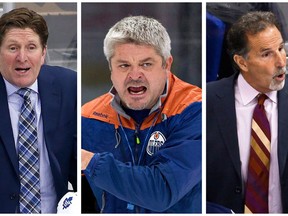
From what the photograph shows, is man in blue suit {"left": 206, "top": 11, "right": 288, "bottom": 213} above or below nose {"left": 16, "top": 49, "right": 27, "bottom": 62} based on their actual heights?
below

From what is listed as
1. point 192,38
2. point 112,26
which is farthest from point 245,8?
point 112,26

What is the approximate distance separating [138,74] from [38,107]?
660mm

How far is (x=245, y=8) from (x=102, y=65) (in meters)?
0.95

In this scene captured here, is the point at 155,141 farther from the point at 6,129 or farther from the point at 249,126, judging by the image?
the point at 6,129

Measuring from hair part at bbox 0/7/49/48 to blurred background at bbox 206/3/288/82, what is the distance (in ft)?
3.33

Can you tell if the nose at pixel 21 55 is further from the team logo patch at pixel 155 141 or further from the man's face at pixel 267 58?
the man's face at pixel 267 58

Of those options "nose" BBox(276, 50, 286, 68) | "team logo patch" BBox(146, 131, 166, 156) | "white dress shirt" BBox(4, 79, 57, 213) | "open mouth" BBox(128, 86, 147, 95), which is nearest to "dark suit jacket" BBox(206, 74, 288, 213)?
"nose" BBox(276, 50, 286, 68)

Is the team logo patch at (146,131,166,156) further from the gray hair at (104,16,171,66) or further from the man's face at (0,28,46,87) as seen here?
the man's face at (0,28,46,87)

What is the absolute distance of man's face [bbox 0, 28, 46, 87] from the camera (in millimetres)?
4258

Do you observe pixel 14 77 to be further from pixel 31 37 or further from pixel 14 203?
pixel 14 203

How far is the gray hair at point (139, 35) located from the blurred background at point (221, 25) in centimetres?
27

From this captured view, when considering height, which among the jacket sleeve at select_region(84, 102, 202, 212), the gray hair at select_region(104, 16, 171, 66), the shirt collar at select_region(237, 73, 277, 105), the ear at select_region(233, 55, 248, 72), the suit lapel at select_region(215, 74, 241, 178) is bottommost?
the jacket sleeve at select_region(84, 102, 202, 212)

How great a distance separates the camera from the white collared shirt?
4.34 m

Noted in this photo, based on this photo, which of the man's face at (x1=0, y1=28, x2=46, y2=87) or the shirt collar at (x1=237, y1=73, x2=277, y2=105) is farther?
the shirt collar at (x1=237, y1=73, x2=277, y2=105)
